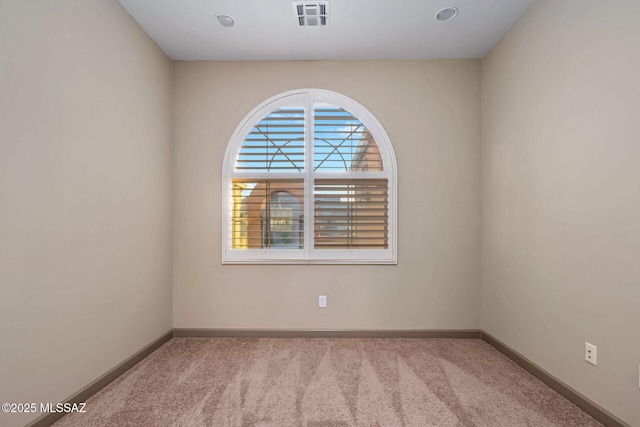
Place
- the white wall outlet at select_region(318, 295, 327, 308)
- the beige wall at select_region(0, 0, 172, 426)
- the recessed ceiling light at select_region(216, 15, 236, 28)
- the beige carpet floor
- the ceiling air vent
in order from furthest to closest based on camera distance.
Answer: the white wall outlet at select_region(318, 295, 327, 308) → the recessed ceiling light at select_region(216, 15, 236, 28) → the ceiling air vent → the beige carpet floor → the beige wall at select_region(0, 0, 172, 426)

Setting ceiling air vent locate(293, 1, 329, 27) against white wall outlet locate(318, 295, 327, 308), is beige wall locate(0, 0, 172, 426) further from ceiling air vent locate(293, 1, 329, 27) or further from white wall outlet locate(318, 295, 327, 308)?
white wall outlet locate(318, 295, 327, 308)

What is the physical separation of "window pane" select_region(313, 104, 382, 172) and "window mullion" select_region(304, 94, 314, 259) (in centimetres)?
5

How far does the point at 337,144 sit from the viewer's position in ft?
10.2

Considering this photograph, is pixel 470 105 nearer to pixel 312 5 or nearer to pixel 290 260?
pixel 312 5

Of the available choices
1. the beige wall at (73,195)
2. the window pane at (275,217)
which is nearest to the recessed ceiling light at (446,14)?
the window pane at (275,217)

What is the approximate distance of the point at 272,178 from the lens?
311 centimetres

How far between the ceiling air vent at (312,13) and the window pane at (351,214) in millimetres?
1377

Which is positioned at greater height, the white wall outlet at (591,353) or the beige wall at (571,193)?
the beige wall at (571,193)

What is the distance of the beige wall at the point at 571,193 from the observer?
63.6 inches

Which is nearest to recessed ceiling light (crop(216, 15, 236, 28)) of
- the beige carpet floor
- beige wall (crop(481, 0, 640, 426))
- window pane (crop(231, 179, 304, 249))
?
window pane (crop(231, 179, 304, 249))

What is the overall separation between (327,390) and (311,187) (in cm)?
180

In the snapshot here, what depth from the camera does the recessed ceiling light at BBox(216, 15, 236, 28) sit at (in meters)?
2.46

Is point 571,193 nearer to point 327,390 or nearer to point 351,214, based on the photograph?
point 351,214

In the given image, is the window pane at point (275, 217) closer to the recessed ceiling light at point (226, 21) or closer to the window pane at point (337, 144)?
the window pane at point (337, 144)
